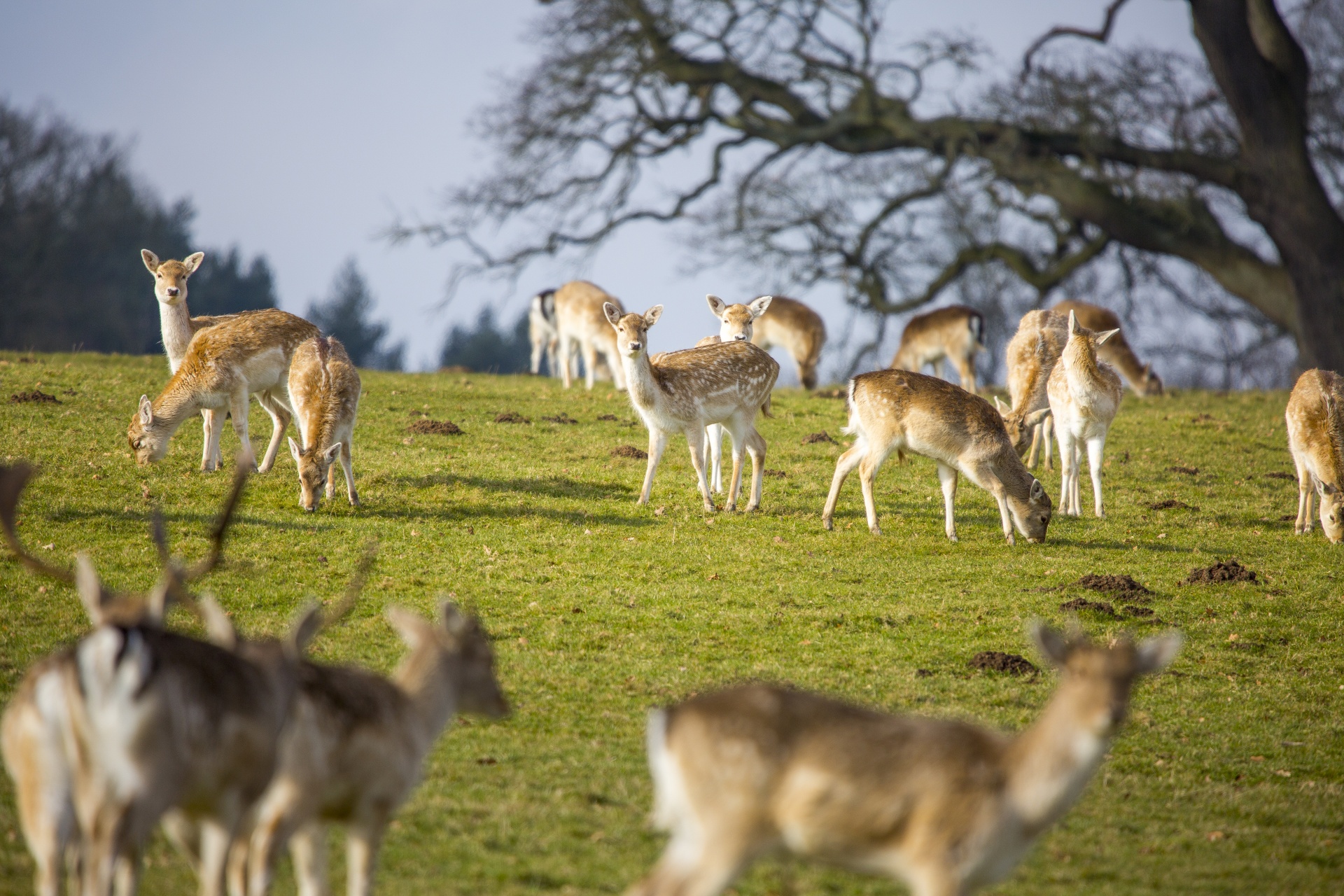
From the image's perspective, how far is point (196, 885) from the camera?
14.7 feet

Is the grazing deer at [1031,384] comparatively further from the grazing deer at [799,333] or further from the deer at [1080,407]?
the grazing deer at [799,333]

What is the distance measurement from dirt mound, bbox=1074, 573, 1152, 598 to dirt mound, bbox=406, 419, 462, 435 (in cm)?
760

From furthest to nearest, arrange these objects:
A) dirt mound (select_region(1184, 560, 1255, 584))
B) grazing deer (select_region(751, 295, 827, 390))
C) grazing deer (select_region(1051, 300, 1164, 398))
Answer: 1. grazing deer (select_region(751, 295, 827, 390))
2. grazing deer (select_region(1051, 300, 1164, 398))
3. dirt mound (select_region(1184, 560, 1255, 584))

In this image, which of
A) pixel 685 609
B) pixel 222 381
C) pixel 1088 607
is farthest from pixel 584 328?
pixel 1088 607

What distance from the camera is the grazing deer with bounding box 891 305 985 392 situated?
21.5 m

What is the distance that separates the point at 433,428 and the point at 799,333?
10.2m

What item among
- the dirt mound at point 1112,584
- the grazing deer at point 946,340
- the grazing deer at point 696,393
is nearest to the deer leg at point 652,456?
the grazing deer at point 696,393

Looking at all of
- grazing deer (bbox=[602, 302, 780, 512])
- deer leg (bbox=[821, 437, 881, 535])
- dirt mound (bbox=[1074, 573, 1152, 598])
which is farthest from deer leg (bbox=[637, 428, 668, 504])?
dirt mound (bbox=[1074, 573, 1152, 598])

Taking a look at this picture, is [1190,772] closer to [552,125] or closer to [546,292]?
[546,292]

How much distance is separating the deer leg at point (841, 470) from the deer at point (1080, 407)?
98.9 inches

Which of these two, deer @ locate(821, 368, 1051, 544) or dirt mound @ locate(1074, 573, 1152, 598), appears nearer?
dirt mound @ locate(1074, 573, 1152, 598)

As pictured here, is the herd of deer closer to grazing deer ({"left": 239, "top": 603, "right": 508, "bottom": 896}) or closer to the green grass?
grazing deer ({"left": 239, "top": 603, "right": 508, "bottom": 896})

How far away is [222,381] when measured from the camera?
11344 millimetres

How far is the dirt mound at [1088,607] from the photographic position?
9180mm
